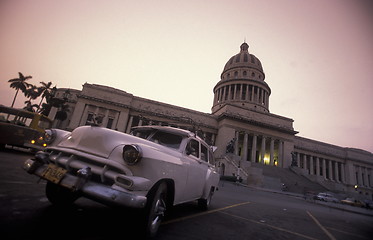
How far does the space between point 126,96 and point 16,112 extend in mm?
29646

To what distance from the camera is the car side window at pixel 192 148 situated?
3.71 m

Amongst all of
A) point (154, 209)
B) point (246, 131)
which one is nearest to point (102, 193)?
point (154, 209)

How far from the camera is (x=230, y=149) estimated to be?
1347 inches

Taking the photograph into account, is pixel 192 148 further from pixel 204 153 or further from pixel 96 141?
pixel 96 141

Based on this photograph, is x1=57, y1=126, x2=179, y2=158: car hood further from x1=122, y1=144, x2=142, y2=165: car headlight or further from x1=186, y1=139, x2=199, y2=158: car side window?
x1=186, y1=139, x2=199, y2=158: car side window

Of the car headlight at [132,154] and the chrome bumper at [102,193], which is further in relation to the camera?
the car headlight at [132,154]

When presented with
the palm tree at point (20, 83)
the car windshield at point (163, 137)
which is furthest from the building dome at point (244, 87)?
the palm tree at point (20, 83)

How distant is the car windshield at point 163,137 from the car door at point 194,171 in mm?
266

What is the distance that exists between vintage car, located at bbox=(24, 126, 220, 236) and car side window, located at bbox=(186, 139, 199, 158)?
33 cm

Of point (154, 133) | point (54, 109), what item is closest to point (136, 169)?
point (154, 133)

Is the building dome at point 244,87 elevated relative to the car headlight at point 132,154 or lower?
elevated

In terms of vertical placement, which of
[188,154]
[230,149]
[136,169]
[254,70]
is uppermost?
[254,70]

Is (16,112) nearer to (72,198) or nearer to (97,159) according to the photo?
(72,198)

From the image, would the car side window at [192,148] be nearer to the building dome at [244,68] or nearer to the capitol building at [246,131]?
the capitol building at [246,131]
